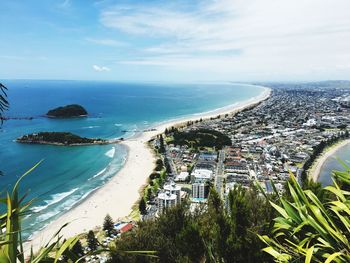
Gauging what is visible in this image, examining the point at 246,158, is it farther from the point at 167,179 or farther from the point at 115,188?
the point at 115,188

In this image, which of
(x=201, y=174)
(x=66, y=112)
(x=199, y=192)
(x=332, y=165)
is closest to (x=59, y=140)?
(x=201, y=174)

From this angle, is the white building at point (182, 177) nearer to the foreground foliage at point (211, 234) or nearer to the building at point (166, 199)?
the building at point (166, 199)

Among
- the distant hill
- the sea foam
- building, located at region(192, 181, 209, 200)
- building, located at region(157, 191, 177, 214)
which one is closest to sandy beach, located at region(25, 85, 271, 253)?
the sea foam

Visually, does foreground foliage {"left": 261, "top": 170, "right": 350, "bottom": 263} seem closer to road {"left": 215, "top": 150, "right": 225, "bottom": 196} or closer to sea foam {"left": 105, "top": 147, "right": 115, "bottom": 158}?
road {"left": 215, "top": 150, "right": 225, "bottom": 196}

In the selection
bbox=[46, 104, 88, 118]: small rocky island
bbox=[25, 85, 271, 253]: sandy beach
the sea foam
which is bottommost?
bbox=[25, 85, 271, 253]: sandy beach

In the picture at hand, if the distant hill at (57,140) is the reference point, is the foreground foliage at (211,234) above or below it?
above

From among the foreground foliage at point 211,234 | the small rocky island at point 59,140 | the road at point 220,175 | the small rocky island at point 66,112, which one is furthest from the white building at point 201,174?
the small rocky island at point 66,112
